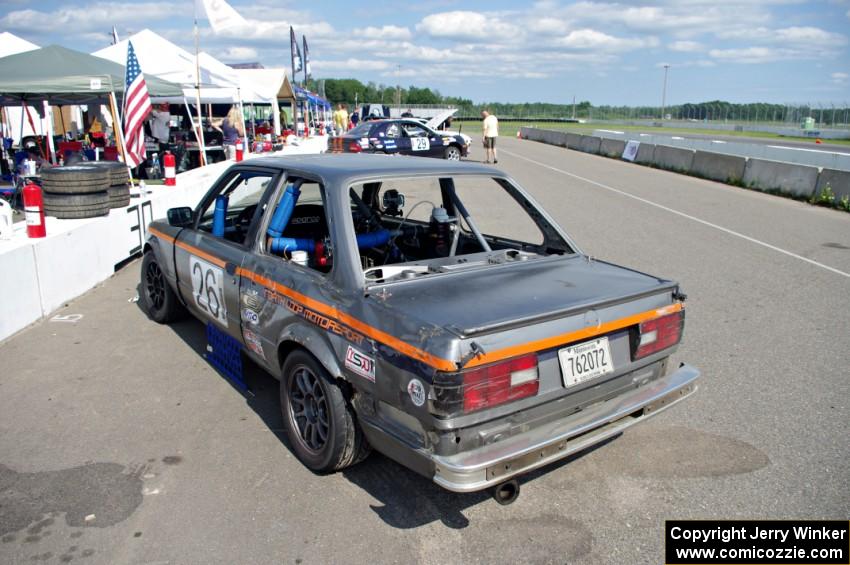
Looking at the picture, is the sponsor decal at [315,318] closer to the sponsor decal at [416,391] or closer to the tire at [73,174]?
the sponsor decal at [416,391]

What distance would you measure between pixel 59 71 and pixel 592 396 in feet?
39.3

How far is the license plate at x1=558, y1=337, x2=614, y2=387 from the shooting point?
9.62 feet

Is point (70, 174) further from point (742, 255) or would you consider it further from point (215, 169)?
point (742, 255)

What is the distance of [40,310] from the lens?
6055mm

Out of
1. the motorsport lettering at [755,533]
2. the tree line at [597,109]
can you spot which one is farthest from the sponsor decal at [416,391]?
the tree line at [597,109]

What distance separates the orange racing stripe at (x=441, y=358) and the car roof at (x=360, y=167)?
2.24ft

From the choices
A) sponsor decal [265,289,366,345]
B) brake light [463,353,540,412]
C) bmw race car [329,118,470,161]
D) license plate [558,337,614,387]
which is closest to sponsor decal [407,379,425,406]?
brake light [463,353,540,412]

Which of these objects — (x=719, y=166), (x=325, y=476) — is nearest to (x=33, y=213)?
(x=325, y=476)

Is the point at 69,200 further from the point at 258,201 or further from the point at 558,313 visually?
the point at 558,313

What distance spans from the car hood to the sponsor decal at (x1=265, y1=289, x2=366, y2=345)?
225mm

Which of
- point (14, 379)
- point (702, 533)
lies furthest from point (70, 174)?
point (702, 533)

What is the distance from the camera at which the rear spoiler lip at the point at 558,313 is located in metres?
2.67

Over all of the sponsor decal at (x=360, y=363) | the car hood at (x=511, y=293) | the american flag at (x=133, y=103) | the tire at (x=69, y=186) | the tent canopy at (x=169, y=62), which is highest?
the tent canopy at (x=169, y=62)

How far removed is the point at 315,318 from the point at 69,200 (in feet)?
17.8
